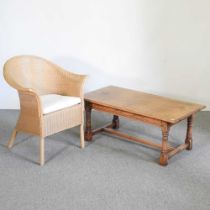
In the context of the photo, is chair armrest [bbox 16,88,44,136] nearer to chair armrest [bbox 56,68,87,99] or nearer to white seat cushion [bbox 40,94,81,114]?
white seat cushion [bbox 40,94,81,114]

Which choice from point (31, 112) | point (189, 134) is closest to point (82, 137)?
point (31, 112)

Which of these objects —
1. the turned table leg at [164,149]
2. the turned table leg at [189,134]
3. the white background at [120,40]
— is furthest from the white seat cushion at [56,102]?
the white background at [120,40]

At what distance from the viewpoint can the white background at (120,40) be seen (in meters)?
3.91

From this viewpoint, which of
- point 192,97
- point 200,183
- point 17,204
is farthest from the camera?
point 192,97

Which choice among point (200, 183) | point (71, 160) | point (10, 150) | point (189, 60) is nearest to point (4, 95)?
point (10, 150)

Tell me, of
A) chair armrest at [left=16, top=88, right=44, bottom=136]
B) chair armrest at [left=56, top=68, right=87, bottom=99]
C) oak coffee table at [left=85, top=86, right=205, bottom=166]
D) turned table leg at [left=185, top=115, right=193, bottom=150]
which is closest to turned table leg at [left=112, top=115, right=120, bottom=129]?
oak coffee table at [left=85, top=86, right=205, bottom=166]

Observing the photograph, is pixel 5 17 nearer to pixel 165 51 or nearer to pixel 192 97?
pixel 165 51

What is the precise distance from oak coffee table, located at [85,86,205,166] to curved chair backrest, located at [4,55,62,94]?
1.16 feet

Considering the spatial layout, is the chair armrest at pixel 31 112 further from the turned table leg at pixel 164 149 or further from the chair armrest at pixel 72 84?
the turned table leg at pixel 164 149

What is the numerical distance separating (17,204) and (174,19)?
2591 millimetres

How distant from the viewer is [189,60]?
4062 millimetres

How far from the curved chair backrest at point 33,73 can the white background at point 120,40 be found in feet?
2.80

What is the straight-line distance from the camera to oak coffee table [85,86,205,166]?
2802mm

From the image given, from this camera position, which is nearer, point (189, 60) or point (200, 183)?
point (200, 183)
